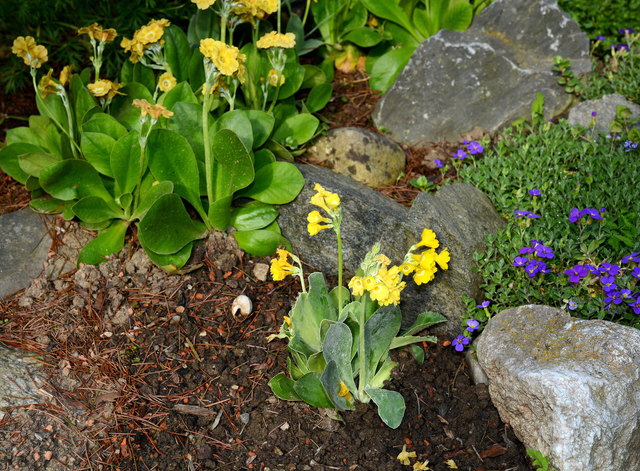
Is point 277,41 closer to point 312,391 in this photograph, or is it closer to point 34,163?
point 34,163

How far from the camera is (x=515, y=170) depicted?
3811 millimetres

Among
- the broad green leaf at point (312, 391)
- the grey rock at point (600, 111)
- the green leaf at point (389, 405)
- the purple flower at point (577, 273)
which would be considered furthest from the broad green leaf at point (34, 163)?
the grey rock at point (600, 111)

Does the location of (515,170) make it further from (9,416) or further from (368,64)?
(9,416)

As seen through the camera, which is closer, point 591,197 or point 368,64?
point 591,197

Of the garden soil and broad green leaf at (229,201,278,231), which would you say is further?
broad green leaf at (229,201,278,231)

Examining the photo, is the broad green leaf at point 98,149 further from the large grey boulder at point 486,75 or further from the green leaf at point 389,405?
the large grey boulder at point 486,75

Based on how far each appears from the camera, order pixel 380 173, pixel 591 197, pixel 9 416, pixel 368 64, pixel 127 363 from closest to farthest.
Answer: pixel 9 416
pixel 127 363
pixel 591 197
pixel 380 173
pixel 368 64

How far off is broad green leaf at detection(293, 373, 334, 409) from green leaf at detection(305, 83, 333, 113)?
2070mm

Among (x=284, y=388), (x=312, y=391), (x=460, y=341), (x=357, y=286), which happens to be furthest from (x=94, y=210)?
(x=460, y=341)

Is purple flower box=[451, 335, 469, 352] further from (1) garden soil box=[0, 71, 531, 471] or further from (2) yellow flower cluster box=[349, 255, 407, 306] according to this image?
(2) yellow flower cluster box=[349, 255, 407, 306]

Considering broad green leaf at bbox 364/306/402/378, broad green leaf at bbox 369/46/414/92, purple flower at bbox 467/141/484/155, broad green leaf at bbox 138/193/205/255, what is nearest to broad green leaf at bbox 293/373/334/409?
broad green leaf at bbox 364/306/402/378

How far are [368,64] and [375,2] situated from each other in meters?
0.46

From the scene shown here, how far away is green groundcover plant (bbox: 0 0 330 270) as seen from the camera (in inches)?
133

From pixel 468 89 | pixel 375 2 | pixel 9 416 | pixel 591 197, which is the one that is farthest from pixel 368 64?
pixel 9 416
